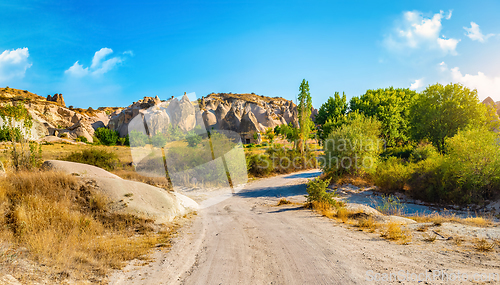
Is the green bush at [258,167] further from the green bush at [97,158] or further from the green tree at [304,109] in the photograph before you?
the green bush at [97,158]

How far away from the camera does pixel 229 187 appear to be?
20250mm

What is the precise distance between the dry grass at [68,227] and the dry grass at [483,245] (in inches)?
298

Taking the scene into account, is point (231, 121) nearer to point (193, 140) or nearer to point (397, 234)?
point (193, 140)

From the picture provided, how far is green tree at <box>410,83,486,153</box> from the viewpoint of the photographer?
A: 72.5 ft

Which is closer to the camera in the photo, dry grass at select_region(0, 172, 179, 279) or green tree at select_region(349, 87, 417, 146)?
dry grass at select_region(0, 172, 179, 279)

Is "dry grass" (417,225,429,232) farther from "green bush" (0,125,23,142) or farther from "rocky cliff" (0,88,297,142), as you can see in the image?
"rocky cliff" (0,88,297,142)

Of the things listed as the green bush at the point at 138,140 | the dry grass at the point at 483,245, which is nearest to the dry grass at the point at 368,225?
the dry grass at the point at 483,245

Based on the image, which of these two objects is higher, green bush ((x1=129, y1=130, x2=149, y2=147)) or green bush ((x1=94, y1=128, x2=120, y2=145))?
green bush ((x1=94, y1=128, x2=120, y2=145))

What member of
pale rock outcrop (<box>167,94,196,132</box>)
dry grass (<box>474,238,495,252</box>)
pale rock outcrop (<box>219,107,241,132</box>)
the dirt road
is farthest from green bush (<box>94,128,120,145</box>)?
dry grass (<box>474,238,495,252</box>)

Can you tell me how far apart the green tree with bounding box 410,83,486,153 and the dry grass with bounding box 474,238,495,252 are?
2041 centimetres

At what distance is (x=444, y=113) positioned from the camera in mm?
23844

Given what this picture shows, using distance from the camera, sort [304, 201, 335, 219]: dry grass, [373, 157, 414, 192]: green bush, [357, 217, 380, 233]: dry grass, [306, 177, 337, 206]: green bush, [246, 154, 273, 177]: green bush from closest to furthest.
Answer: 1. [357, 217, 380, 233]: dry grass
2. [304, 201, 335, 219]: dry grass
3. [306, 177, 337, 206]: green bush
4. [373, 157, 414, 192]: green bush
5. [246, 154, 273, 177]: green bush

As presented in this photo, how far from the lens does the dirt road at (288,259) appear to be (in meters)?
4.14

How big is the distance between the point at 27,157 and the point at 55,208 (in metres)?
6.63
